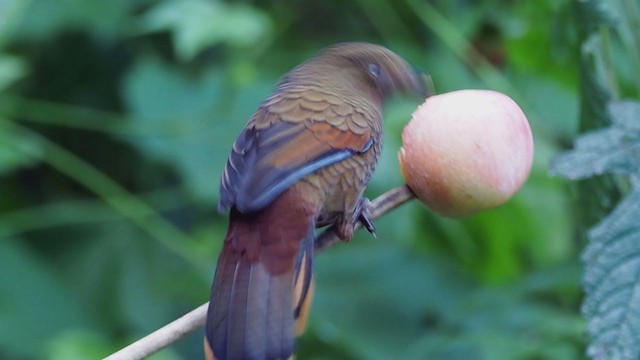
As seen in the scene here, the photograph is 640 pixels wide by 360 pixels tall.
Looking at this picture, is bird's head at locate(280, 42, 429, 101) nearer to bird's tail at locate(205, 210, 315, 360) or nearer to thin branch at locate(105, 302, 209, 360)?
bird's tail at locate(205, 210, 315, 360)

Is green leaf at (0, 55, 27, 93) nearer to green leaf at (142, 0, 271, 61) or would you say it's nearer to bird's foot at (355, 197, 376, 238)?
green leaf at (142, 0, 271, 61)

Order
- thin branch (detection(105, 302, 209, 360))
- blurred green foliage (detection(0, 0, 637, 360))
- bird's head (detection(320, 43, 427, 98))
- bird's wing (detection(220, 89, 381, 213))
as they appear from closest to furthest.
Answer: thin branch (detection(105, 302, 209, 360)) < bird's wing (detection(220, 89, 381, 213)) < bird's head (detection(320, 43, 427, 98)) < blurred green foliage (detection(0, 0, 637, 360))

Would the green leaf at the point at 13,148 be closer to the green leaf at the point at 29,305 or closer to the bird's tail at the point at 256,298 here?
the green leaf at the point at 29,305

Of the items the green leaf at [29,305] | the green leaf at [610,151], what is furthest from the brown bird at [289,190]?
the green leaf at [29,305]

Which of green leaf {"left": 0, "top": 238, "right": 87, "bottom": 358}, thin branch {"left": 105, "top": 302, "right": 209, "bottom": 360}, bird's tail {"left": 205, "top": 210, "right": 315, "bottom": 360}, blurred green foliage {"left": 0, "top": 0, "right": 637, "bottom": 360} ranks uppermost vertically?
thin branch {"left": 105, "top": 302, "right": 209, "bottom": 360}

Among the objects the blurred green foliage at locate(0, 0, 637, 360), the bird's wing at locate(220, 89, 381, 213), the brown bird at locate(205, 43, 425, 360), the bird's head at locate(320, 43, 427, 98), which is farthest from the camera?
the blurred green foliage at locate(0, 0, 637, 360)

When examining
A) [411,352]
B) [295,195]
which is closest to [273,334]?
[295,195]

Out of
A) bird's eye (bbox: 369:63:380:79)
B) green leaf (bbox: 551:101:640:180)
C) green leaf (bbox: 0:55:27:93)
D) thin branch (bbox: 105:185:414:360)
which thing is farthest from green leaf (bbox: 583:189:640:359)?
green leaf (bbox: 0:55:27:93)

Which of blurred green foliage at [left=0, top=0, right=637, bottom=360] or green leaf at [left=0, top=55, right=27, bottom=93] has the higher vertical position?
green leaf at [left=0, top=55, right=27, bottom=93]

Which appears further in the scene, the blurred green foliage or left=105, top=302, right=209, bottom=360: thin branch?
the blurred green foliage
